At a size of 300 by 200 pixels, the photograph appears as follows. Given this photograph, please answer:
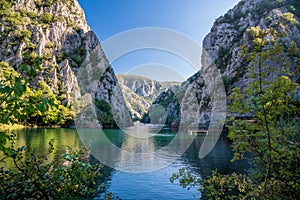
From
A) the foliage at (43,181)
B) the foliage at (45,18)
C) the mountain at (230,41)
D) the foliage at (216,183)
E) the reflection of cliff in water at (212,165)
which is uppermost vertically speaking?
the foliage at (45,18)

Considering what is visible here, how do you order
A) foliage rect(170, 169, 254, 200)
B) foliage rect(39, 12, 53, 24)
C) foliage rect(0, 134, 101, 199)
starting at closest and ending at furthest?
foliage rect(0, 134, 101, 199)
foliage rect(170, 169, 254, 200)
foliage rect(39, 12, 53, 24)

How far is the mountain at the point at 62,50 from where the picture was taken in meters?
113

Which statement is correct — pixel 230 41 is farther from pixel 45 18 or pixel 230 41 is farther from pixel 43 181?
pixel 43 181

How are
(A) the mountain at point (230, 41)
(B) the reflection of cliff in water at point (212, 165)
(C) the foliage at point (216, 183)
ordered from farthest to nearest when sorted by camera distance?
(A) the mountain at point (230, 41)
(B) the reflection of cliff in water at point (212, 165)
(C) the foliage at point (216, 183)

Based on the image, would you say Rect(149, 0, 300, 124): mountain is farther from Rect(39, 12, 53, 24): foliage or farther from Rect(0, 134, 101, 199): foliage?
Rect(39, 12, 53, 24): foliage

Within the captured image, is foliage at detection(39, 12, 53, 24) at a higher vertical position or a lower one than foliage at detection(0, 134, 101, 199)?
higher

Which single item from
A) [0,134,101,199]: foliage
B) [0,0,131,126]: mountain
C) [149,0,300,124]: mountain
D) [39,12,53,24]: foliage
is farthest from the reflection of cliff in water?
[39,12,53,24]: foliage

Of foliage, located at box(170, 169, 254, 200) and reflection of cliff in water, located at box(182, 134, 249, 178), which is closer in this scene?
foliage, located at box(170, 169, 254, 200)

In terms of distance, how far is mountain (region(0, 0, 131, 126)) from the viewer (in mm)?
112750

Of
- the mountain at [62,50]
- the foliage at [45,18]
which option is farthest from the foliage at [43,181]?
the foliage at [45,18]

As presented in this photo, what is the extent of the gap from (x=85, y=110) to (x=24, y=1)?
76732 millimetres

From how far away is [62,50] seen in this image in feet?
431

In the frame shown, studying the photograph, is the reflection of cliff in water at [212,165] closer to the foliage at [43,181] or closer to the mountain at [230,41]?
the foliage at [43,181]

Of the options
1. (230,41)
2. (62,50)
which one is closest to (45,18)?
(62,50)
